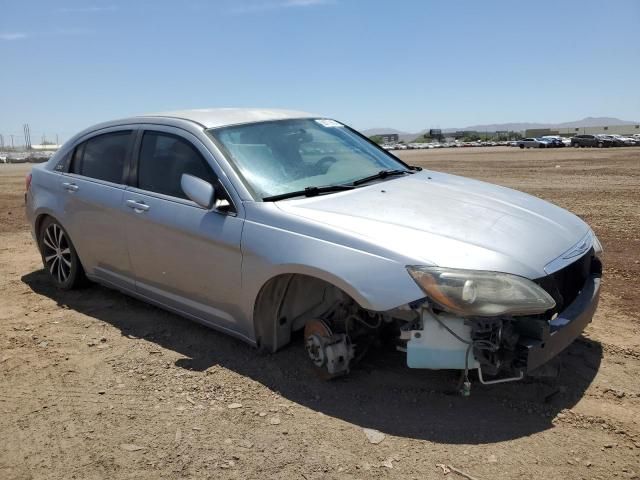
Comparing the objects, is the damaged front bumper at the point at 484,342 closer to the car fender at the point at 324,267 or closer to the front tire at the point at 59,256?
the car fender at the point at 324,267

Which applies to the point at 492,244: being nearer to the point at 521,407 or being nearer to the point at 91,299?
the point at 521,407

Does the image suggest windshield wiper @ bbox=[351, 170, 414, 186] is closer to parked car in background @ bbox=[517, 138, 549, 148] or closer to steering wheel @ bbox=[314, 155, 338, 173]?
steering wheel @ bbox=[314, 155, 338, 173]

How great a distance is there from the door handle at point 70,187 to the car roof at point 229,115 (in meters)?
0.90

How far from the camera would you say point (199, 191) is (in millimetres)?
3629

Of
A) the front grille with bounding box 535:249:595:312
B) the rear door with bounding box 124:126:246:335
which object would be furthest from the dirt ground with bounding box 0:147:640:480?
the front grille with bounding box 535:249:595:312

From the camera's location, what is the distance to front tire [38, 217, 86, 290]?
16.9 ft

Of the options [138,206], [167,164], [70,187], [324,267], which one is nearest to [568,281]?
[324,267]

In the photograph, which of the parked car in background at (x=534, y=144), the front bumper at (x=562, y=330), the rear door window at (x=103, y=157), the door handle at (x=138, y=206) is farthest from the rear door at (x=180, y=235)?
the parked car in background at (x=534, y=144)

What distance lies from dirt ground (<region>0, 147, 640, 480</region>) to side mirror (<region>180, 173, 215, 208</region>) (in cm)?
108

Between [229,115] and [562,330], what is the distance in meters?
2.79

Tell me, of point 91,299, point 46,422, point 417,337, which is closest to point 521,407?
point 417,337

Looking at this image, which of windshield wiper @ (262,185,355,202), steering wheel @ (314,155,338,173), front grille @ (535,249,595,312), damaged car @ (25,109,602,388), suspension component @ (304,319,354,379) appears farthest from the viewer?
steering wheel @ (314,155,338,173)

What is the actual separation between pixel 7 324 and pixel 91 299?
710mm

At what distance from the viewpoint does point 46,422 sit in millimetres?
3178
